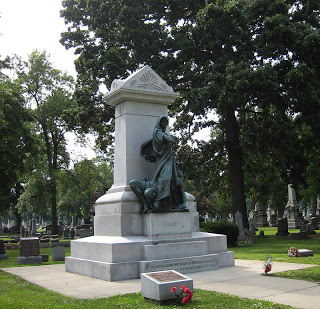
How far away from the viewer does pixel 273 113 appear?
1005 inches

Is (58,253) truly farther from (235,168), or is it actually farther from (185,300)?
(235,168)

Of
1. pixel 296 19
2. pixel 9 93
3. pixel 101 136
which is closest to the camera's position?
pixel 296 19

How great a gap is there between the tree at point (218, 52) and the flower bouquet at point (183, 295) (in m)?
13.1

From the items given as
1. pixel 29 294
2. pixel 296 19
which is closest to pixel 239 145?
pixel 296 19

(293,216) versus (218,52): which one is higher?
(218,52)

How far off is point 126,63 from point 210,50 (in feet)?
15.8

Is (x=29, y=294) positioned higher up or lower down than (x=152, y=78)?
lower down

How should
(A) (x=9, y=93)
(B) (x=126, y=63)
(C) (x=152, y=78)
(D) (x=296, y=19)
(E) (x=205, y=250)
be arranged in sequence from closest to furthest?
(E) (x=205, y=250)
(C) (x=152, y=78)
(D) (x=296, y=19)
(B) (x=126, y=63)
(A) (x=9, y=93)

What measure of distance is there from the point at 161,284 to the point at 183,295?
1.23ft

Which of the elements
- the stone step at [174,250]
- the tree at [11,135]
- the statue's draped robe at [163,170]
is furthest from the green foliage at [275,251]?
the tree at [11,135]

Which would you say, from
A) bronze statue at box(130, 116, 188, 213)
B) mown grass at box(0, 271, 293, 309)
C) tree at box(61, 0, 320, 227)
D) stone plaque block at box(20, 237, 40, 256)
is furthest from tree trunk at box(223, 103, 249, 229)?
mown grass at box(0, 271, 293, 309)

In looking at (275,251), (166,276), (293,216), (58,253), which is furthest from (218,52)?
(293,216)

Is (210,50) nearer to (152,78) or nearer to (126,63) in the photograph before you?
(126,63)

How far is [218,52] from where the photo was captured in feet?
70.6
